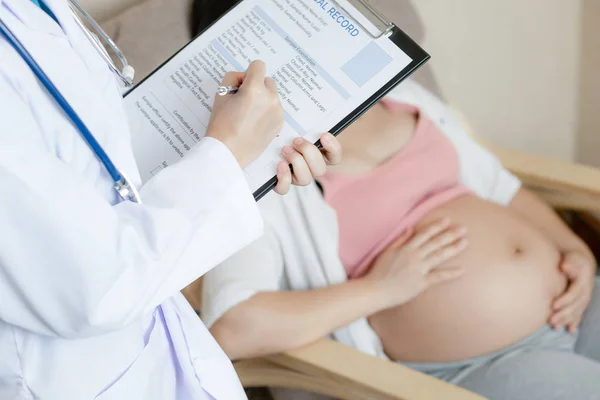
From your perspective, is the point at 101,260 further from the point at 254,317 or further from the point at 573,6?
the point at 573,6

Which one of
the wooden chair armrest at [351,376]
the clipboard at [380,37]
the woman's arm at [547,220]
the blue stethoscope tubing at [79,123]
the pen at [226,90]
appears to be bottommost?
the woman's arm at [547,220]

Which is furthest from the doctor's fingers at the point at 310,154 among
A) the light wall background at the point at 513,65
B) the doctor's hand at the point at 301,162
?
the light wall background at the point at 513,65

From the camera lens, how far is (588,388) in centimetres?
102

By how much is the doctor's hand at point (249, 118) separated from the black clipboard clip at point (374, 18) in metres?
0.17

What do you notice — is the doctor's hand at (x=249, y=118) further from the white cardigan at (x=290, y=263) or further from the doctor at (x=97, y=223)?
the white cardigan at (x=290, y=263)

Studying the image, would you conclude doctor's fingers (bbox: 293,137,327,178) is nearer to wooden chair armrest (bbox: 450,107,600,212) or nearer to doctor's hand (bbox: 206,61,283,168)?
doctor's hand (bbox: 206,61,283,168)

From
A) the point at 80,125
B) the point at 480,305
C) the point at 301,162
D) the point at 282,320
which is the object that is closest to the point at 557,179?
the point at 480,305

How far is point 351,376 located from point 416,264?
249 millimetres

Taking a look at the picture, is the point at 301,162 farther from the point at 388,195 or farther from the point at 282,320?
the point at 388,195

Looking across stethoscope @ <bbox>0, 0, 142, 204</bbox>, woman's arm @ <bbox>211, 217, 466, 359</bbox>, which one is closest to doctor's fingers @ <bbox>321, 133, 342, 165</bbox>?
stethoscope @ <bbox>0, 0, 142, 204</bbox>

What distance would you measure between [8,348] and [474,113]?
1483mm

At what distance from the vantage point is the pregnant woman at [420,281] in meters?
1.03

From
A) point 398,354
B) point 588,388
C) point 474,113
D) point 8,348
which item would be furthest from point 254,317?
point 474,113

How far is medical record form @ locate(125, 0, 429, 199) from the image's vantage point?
2.47 feet
